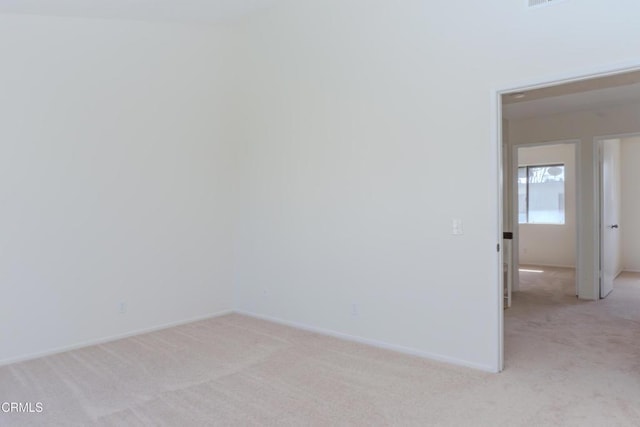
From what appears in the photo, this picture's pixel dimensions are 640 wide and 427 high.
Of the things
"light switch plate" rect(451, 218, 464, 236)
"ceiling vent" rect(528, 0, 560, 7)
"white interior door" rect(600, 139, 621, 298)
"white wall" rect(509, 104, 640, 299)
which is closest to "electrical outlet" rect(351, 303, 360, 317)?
"light switch plate" rect(451, 218, 464, 236)

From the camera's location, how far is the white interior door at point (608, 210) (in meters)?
5.89

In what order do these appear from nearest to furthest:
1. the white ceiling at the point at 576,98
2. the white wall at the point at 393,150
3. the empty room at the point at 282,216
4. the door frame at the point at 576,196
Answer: the empty room at the point at 282,216
the white wall at the point at 393,150
the white ceiling at the point at 576,98
the door frame at the point at 576,196

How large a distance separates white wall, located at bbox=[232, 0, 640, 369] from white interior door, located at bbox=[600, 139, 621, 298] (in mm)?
3601

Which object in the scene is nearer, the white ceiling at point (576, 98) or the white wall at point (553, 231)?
A: the white ceiling at point (576, 98)

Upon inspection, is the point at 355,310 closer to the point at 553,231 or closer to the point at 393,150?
the point at 393,150

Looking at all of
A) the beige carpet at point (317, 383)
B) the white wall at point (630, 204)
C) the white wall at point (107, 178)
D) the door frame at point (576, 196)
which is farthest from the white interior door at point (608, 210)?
the white wall at point (107, 178)

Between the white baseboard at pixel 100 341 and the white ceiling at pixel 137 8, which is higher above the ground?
the white ceiling at pixel 137 8

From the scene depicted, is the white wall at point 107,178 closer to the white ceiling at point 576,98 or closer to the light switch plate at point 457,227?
the light switch plate at point 457,227

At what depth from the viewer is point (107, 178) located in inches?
166

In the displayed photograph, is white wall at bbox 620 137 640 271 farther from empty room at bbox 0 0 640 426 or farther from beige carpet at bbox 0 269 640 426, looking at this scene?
beige carpet at bbox 0 269 640 426

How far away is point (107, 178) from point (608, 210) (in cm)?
660

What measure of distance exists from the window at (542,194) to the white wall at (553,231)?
14 cm

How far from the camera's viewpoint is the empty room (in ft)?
9.53

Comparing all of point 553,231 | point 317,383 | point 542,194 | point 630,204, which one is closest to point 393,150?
point 317,383
